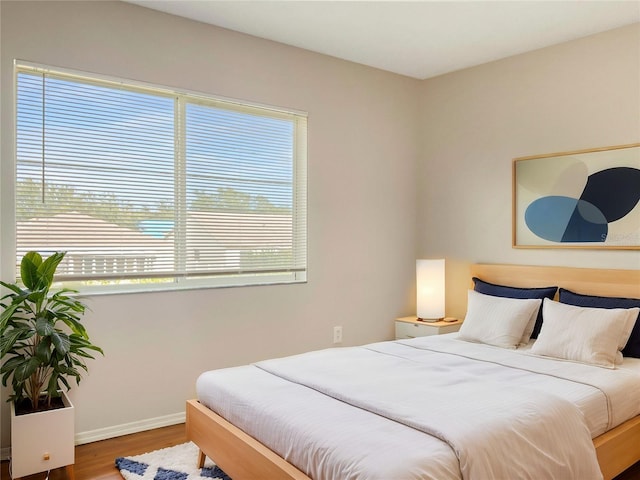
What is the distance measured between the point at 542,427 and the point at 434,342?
1.44m

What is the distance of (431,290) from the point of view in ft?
14.2

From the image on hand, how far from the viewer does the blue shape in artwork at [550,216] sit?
3.74 meters

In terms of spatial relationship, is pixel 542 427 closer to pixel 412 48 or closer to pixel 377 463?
pixel 377 463

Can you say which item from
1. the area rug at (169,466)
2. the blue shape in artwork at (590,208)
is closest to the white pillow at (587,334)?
the blue shape in artwork at (590,208)

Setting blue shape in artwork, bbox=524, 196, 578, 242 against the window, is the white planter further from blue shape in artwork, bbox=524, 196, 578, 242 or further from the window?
blue shape in artwork, bbox=524, 196, 578, 242

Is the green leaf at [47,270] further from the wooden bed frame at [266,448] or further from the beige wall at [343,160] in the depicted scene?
the wooden bed frame at [266,448]

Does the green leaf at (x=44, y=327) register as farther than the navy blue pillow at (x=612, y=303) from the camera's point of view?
No

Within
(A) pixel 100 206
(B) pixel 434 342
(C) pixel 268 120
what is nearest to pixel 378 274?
(B) pixel 434 342

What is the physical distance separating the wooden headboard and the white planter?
3.08m

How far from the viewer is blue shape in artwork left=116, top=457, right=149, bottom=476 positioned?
2.69 m

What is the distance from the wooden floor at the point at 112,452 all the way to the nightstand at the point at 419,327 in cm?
162

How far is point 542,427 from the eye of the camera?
2080 mm

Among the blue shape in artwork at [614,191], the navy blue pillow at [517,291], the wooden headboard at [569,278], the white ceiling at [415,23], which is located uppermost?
the white ceiling at [415,23]

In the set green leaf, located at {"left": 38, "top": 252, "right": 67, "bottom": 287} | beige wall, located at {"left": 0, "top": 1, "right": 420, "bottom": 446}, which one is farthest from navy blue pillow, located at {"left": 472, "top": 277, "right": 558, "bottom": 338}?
green leaf, located at {"left": 38, "top": 252, "right": 67, "bottom": 287}
